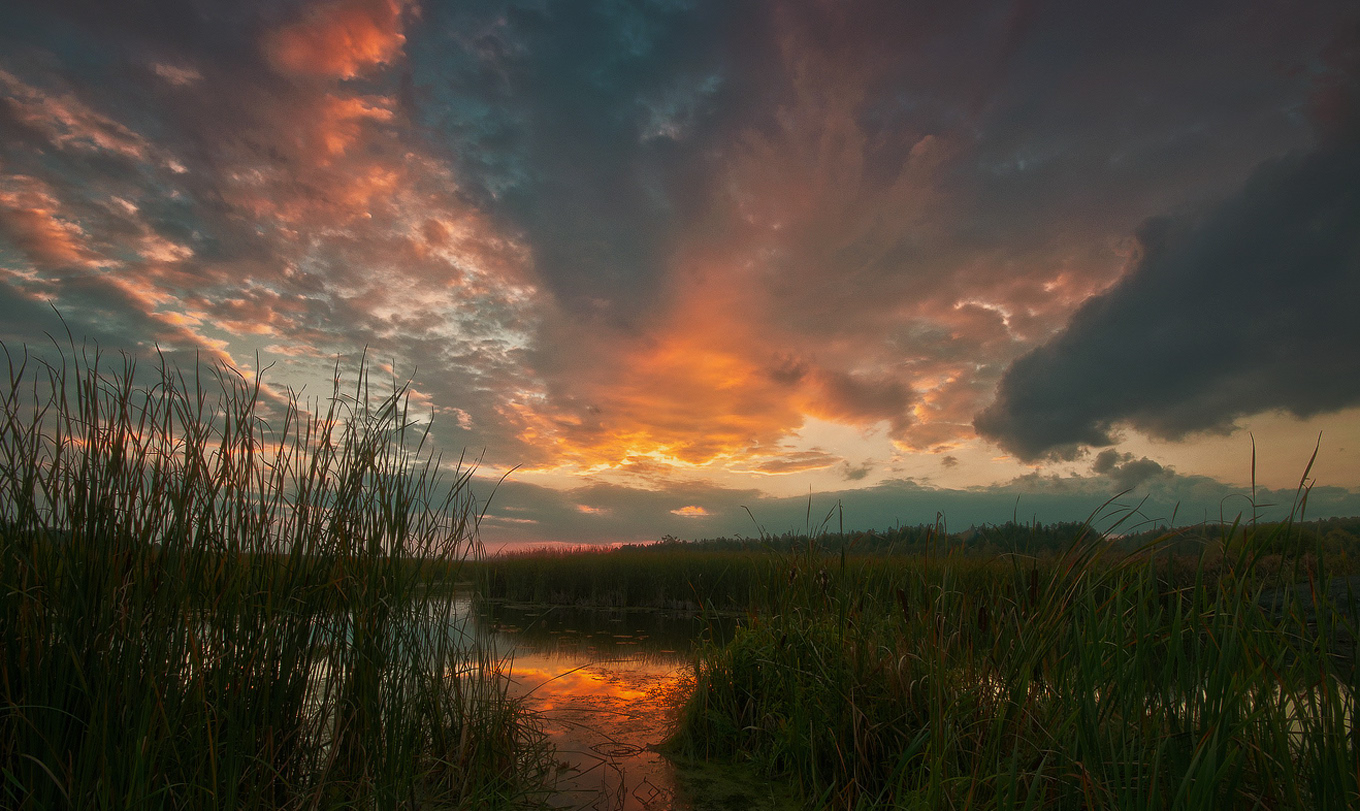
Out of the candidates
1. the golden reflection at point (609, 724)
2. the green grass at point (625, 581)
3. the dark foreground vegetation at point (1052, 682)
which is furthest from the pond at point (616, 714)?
the green grass at point (625, 581)

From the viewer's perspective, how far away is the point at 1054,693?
2.64 m

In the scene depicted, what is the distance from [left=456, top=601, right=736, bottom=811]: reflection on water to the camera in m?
3.82

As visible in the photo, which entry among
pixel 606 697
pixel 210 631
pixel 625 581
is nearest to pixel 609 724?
pixel 606 697

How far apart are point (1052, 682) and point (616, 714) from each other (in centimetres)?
366

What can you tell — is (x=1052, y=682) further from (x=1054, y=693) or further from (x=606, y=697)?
(x=606, y=697)

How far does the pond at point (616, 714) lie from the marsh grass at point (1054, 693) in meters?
0.29

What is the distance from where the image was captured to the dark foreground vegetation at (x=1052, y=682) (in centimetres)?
209

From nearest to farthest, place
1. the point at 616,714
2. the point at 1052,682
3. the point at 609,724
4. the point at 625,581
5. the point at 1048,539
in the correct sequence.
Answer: the point at 1052,682
the point at 1048,539
the point at 609,724
the point at 616,714
the point at 625,581

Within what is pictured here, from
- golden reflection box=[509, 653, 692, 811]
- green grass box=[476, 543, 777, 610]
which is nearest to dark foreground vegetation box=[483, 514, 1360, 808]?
golden reflection box=[509, 653, 692, 811]

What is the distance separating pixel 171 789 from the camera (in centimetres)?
231

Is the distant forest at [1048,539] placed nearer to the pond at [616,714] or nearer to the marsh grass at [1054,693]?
the marsh grass at [1054,693]

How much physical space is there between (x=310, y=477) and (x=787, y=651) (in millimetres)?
2910

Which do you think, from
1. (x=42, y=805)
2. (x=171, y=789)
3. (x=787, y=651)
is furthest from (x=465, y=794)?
(x=787, y=651)

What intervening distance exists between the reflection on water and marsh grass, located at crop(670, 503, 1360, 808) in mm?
538
